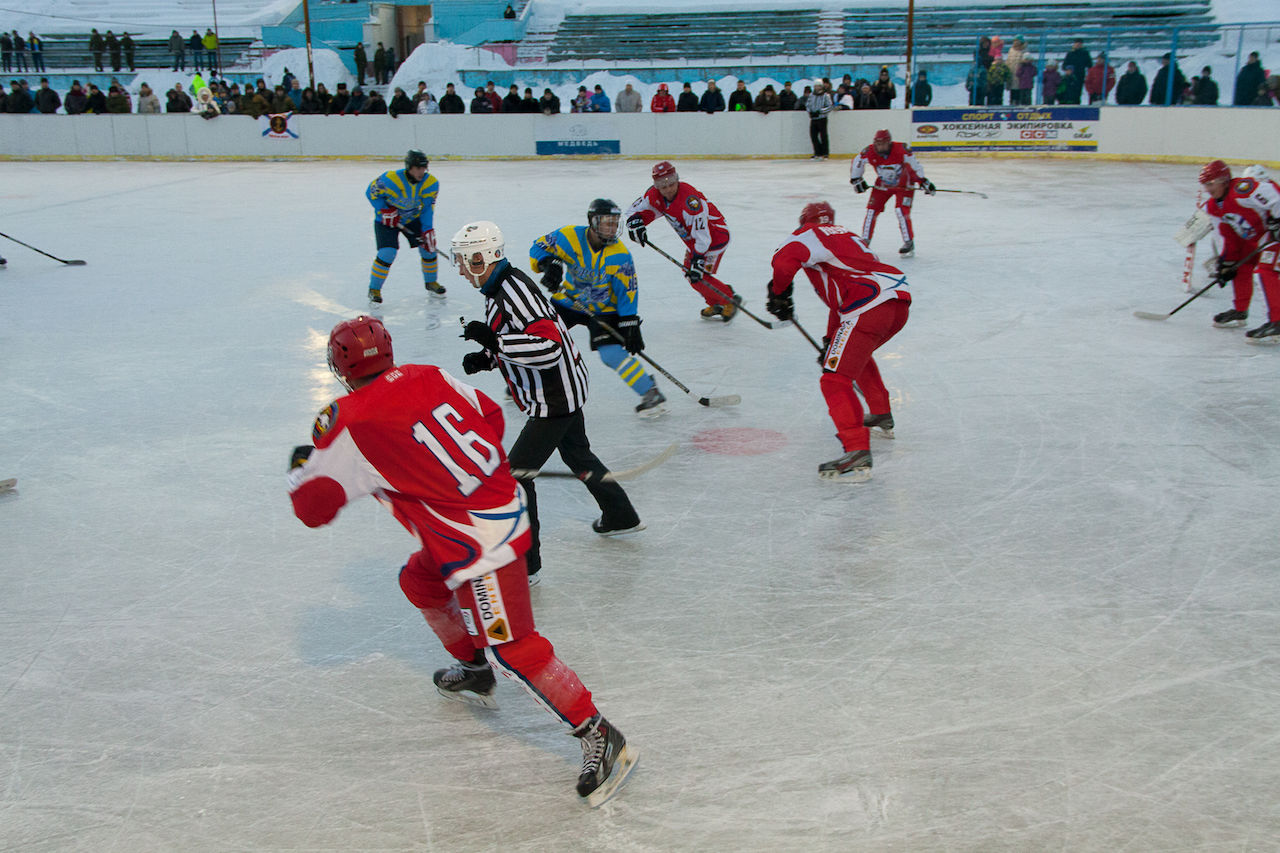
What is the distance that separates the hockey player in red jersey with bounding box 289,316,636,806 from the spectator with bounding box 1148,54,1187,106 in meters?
16.7

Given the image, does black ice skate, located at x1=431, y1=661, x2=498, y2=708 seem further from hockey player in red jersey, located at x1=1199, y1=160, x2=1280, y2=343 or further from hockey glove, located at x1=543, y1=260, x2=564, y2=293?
hockey player in red jersey, located at x1=1199, y1=160, x2=1280, y2=343

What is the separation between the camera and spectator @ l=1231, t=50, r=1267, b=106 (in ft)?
48.6

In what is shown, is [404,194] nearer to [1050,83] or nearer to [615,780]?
[615,780]

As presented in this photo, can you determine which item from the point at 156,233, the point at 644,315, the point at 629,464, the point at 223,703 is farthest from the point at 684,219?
the point at 156,233

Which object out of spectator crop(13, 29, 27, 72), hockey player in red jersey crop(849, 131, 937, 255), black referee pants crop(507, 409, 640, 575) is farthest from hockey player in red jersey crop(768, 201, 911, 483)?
spectator crop(13, 29, 27, 72)

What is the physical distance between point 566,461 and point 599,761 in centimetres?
146

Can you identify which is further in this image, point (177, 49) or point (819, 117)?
point (177, 49)

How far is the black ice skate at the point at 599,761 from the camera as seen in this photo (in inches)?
95.2

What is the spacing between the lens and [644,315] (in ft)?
24.7

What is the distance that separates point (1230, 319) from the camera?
6.68 metres

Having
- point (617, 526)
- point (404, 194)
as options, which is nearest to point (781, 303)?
point (617, 526)

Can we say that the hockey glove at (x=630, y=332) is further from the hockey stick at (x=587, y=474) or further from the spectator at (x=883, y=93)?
the spectator at (x=883, y=93)

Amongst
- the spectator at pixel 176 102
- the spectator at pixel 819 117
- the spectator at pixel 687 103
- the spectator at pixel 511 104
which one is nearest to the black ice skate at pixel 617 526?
the spectator at pixel 819 117

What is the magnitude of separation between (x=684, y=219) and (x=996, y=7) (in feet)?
68.7
